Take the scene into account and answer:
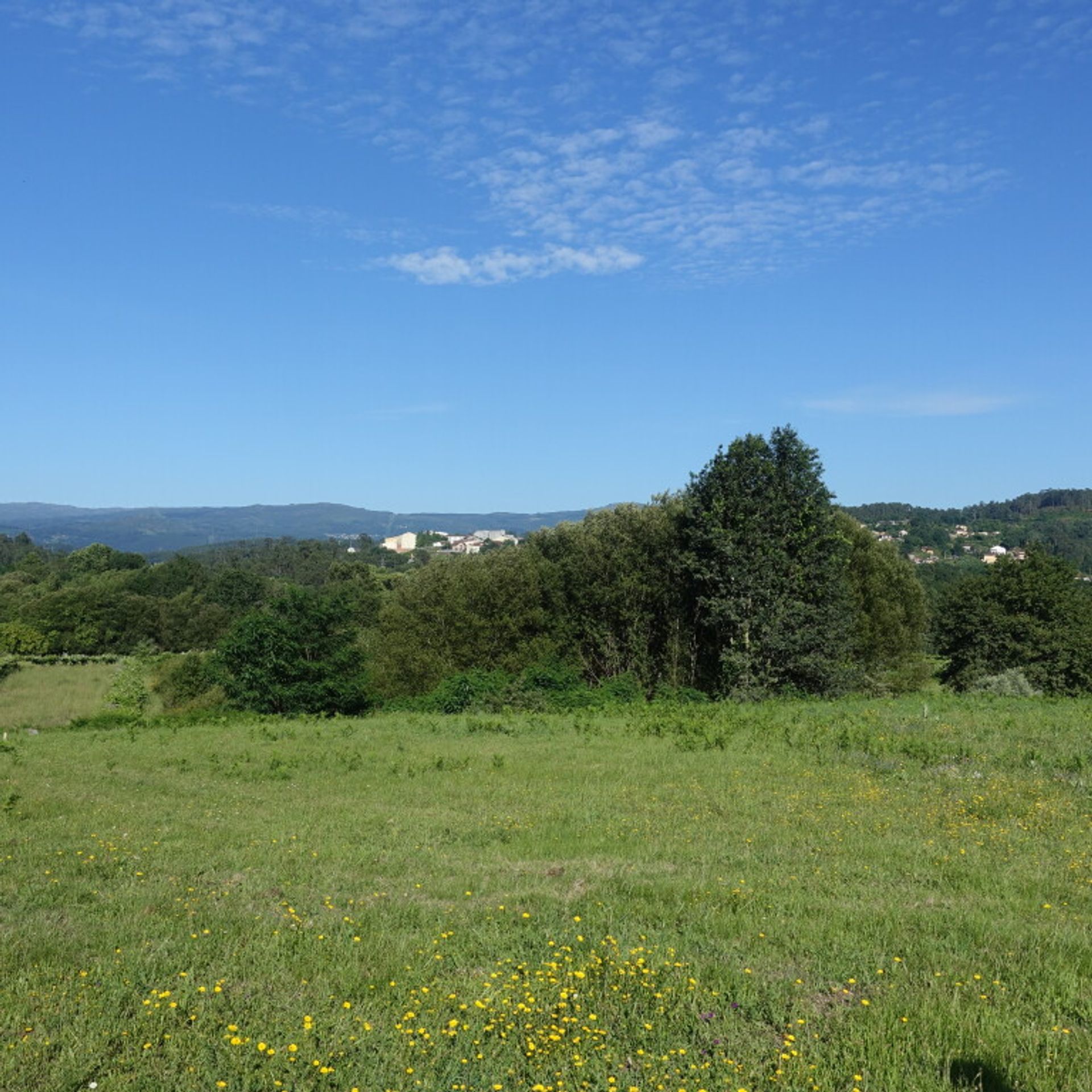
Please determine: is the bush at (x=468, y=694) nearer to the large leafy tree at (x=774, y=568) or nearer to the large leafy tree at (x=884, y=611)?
the large leafy tree at (x=774, y=568)

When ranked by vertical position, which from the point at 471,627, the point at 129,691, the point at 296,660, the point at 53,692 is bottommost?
the point at 53,692

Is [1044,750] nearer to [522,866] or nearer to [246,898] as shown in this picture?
[522,866]

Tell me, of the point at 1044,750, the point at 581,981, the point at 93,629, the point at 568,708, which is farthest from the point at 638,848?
the point at 93,629

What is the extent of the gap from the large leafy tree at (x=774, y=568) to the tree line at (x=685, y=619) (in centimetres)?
8

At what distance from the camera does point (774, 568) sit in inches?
1337

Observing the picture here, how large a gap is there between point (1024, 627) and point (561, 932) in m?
44.3

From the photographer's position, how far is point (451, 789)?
15.5m

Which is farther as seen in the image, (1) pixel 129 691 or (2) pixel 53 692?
(2) pixel 53 692

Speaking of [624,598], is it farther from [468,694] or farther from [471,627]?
[468,694]

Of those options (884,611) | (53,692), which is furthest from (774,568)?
(53,692)

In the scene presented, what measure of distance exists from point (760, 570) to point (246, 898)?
1102 inches

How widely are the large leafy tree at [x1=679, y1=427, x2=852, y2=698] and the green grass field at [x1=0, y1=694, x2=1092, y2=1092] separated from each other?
17.0 meters

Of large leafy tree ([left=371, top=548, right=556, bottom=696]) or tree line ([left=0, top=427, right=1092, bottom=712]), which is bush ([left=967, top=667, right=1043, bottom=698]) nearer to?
tree line ([left=0, top=427, right=1092, bottom=712])

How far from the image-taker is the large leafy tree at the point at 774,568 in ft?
109
